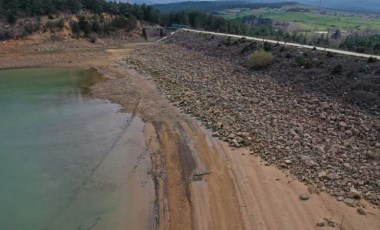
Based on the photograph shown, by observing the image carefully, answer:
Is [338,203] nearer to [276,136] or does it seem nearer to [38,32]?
[276,136]

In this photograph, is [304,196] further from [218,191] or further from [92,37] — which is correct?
[92,37]

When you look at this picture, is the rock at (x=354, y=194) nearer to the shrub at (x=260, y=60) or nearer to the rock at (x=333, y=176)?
the rock at (x=333, y=176)

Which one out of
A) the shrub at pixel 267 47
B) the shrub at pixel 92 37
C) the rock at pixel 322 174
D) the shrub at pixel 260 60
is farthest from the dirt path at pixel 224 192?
the shrub at pixel 92 37

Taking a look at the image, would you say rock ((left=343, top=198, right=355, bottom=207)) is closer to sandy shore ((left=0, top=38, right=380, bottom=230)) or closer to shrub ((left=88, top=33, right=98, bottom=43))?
sandy shore ((left=0, top=38, right=380, bottom=230))

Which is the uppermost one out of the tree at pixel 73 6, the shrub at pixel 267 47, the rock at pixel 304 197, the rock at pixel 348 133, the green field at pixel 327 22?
the tree at pixel 73 6

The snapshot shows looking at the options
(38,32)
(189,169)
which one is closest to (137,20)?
(38,32)

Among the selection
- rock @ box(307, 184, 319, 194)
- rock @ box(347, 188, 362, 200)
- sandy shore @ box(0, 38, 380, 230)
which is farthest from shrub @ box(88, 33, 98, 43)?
rock @ box(347, 188, 362, 200)
